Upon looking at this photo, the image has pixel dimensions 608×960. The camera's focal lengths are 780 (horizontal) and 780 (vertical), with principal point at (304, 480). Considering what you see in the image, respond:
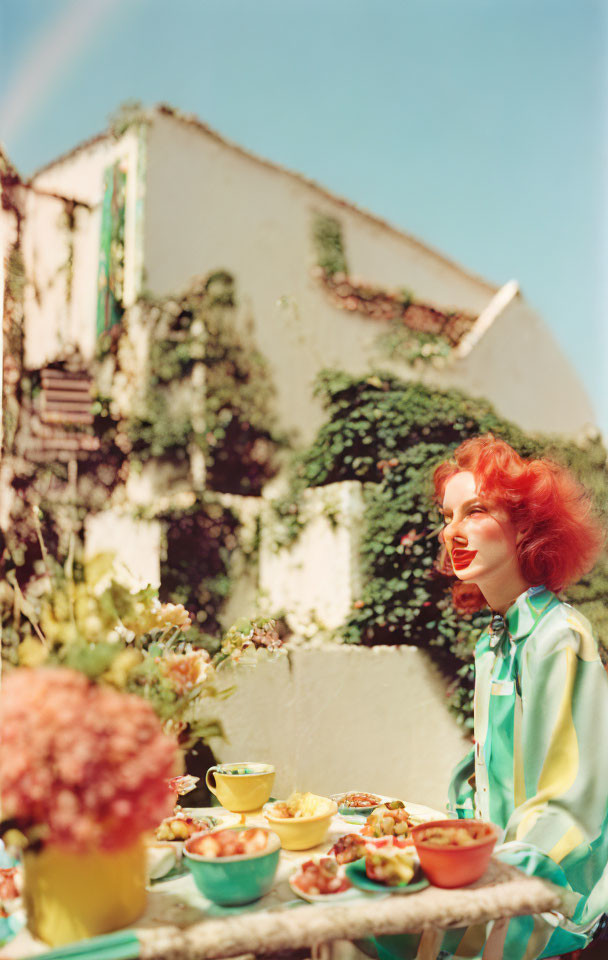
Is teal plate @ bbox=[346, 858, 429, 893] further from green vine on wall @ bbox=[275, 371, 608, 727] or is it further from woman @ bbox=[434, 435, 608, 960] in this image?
green vine on wall @ bbox=[275, 371, 608, 727]

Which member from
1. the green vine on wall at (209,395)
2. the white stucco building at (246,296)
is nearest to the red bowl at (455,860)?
the white stucco building at (246,296)

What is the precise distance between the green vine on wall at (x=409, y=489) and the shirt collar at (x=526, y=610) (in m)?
2.47

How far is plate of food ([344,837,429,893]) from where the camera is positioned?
1.51m

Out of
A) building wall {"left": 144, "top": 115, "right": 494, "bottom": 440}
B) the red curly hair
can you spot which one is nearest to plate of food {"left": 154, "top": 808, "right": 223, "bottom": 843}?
the red curly hair

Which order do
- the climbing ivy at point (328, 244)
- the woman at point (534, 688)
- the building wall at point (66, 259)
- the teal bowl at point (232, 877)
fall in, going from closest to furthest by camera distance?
the teal bowl at point (232, 877) < the woman at point (534, 688) < the building wall at point (66, 259) < the climbing ivy at point (328, 244)

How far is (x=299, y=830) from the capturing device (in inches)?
73.0

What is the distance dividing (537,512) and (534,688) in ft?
1.82

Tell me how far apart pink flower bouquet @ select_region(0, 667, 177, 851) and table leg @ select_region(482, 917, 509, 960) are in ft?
2.97

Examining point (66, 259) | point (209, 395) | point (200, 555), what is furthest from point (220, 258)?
point (200, 555)

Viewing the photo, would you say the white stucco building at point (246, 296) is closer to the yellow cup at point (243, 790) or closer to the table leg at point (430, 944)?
the yellow cup at point (243, 790)

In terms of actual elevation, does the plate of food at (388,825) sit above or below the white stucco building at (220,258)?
below

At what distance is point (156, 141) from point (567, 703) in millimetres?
7419

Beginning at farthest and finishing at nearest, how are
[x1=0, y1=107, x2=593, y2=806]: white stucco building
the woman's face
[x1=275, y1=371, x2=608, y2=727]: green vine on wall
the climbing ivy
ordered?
the climbing ivy < [x1=0, y1=107, x2=593, y2=806]: white stucco building < [x1=275, y1=371, x2=608, y2=727]: green vine on wall < the woman's face

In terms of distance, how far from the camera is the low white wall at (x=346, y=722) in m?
4.02
